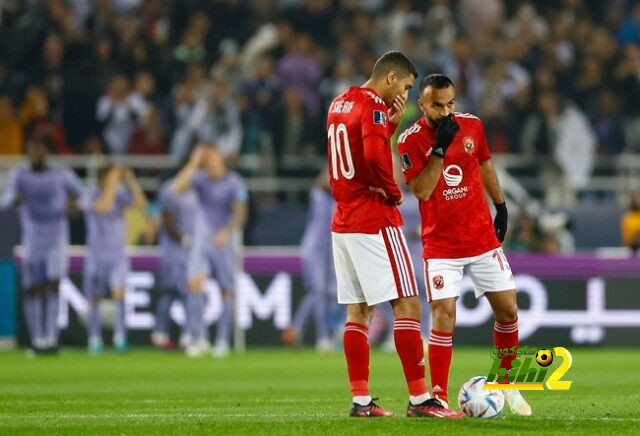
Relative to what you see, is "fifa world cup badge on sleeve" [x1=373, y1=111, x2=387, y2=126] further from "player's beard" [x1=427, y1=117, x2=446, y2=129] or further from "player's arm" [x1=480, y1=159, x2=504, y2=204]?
"player's arm" [x1=480, y1=159, x2=504, y2=204]

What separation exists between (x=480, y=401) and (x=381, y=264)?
3.69 ft

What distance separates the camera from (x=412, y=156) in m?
10.3

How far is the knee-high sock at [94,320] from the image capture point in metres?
20.2

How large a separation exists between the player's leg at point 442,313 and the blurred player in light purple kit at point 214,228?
9491mm

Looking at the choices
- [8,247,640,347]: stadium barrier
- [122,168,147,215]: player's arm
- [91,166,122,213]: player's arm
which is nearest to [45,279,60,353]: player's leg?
[8,247,640,347]: stadium barrier

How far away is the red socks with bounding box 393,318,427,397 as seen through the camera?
9781 mm

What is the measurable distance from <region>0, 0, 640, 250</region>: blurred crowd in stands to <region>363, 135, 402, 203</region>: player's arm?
11.8 meters

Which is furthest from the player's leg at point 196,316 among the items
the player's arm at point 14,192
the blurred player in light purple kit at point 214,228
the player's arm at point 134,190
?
the player's arm at point 14,192

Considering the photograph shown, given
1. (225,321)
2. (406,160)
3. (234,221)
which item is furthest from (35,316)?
(406,160)

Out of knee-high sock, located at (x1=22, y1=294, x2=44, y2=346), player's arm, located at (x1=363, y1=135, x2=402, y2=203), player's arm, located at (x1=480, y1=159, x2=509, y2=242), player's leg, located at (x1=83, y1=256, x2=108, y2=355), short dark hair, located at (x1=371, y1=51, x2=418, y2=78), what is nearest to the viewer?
player's arm, located at (x1=363, y1=135, x2=402, y2=203)

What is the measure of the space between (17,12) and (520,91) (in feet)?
26.8

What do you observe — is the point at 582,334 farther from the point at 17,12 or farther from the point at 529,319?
the point at 17,12

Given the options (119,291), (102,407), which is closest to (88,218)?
(119,291)

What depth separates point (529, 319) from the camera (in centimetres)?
2011
